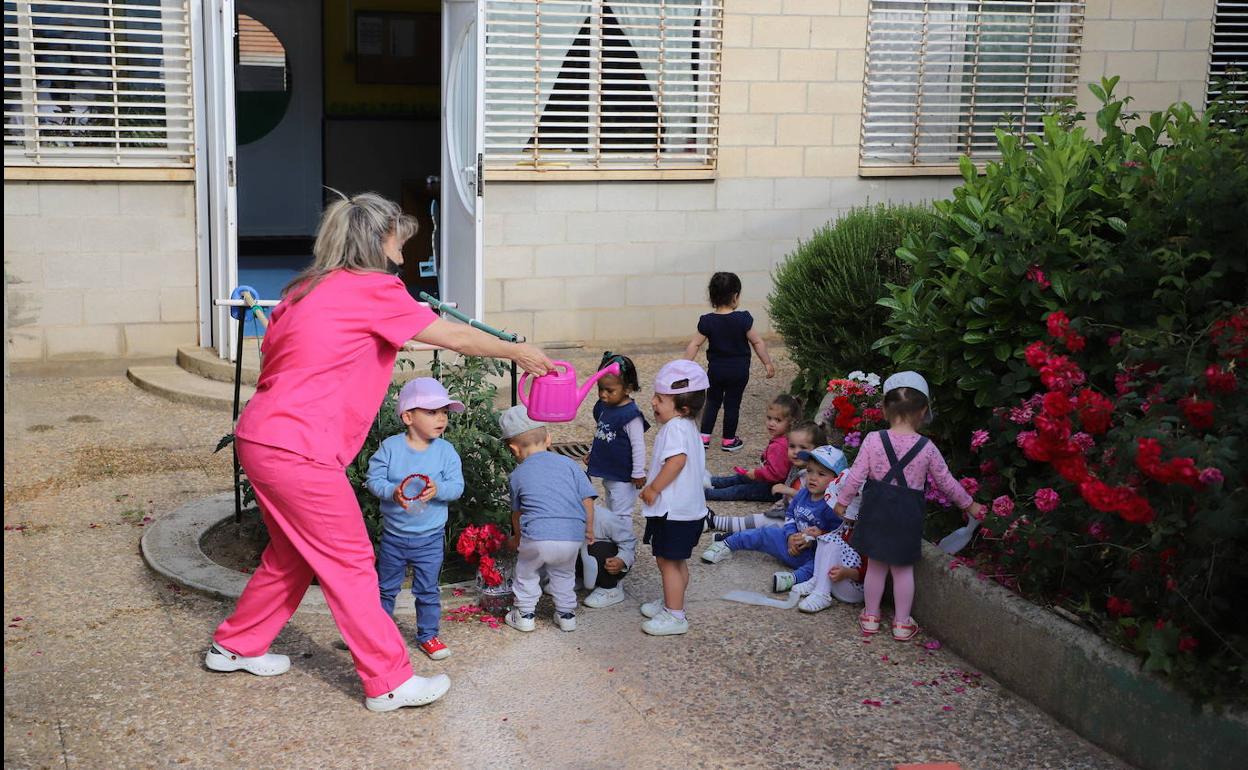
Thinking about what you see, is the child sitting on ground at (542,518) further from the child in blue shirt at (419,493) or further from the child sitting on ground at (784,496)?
the child sitting on ground at (784,496)

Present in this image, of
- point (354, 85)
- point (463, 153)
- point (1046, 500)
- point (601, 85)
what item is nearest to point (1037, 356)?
point (1046, 500)

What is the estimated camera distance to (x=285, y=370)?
4.39m

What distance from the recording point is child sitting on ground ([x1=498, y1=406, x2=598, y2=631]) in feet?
16.7

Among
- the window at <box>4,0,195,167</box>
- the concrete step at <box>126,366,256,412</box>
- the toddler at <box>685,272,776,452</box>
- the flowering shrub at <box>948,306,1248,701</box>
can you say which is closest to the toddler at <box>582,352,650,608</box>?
the flowering shrub at <box>948,306,1248,701</box>

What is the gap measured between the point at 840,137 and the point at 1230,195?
6302 mm

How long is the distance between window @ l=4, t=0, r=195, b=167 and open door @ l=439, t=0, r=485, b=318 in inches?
73.4

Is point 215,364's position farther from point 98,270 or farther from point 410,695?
point 410,695

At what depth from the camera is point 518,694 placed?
470 cm

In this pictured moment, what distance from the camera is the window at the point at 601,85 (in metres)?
10.1

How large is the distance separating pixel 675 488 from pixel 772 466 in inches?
72.0

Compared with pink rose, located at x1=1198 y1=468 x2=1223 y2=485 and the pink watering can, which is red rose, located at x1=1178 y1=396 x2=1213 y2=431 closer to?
pink rose, located at x1=1198 y1=468 x2=1223 y2=485

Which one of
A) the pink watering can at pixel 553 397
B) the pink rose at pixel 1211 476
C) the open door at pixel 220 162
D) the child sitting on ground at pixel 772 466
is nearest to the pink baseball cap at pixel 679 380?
the pink watering can at pixel 553 397

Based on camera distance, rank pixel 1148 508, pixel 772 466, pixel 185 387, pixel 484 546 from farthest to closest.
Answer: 1. pixel 185 387
2. pixel 772 466
3. pixel 484 546
4. pixel 1148 508

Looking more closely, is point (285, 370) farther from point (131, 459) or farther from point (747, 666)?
point (131, 459)
